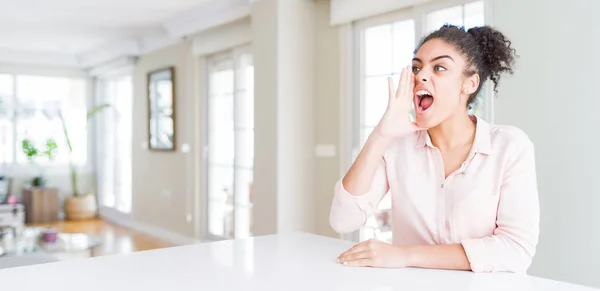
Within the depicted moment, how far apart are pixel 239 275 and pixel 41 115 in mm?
7913

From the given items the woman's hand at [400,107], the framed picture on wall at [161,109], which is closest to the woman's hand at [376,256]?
the woman's hand at [400,107]

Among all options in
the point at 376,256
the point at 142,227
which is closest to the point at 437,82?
the point at 376,256

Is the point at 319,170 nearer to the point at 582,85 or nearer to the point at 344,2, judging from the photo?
the point at 344,2

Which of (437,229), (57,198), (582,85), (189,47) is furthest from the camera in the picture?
(57,198)

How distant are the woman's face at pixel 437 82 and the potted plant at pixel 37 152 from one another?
732 centimetres

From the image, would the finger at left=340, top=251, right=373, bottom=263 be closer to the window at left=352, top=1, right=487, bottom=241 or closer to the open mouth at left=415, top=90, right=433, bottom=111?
the open mouth at left=415, top=90, right=433, bottom=111

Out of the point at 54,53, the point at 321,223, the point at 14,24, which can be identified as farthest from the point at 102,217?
the point at 321,223

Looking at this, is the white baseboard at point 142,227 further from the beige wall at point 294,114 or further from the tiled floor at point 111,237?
the beige wall at point 294,114

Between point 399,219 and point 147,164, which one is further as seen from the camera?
point 147,164

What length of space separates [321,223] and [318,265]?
10.00 feet

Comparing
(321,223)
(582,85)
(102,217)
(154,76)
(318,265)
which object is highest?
(154,76)

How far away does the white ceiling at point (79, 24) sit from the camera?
5.08m

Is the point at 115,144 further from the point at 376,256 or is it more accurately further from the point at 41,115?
the point at 376,256

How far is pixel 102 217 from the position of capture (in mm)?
8180
